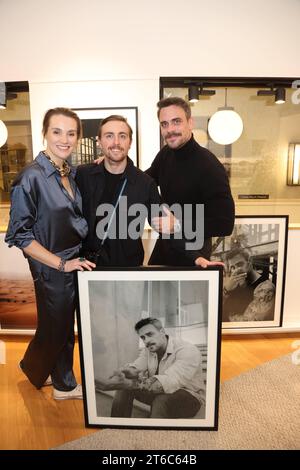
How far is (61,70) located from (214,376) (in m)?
2.33

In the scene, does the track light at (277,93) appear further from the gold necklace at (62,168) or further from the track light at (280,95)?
the gold necklace at (62,168)

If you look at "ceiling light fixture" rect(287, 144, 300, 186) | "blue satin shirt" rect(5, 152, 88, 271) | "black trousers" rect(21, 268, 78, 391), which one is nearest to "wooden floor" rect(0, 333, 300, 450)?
"black trousers" rect(21, 268, 78, 391)

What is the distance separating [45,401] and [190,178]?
156cm

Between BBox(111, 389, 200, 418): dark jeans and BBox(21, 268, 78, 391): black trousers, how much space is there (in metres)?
0.48

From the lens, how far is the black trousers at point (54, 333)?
1.83 meters

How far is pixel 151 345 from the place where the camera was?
1584 mm

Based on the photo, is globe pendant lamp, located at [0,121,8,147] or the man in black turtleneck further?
globe pendant lamp, located at [0,121,8,147]

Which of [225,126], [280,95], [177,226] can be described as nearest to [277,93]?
[280,95]

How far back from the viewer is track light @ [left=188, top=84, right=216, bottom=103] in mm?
2660

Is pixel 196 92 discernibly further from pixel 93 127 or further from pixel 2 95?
pixel 2 95

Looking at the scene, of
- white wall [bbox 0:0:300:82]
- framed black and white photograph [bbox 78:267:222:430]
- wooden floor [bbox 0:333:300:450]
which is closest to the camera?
framed black and white photograph [bbox 78:267:222:430]

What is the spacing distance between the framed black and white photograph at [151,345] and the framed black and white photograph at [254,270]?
1177mm

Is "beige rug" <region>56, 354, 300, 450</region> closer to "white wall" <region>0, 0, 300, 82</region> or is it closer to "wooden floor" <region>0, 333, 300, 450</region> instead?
"wooden floor" <region>0, 333, 300, 450</region>

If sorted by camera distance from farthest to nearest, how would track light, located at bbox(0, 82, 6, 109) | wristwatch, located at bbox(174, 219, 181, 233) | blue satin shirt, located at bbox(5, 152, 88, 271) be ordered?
1. track light, located at bbox(0, 82, 6, 109)
2. wristwatch, located at bbox(174, 219, 181, 233)
3. blue satin shirt, located at bbox(5, 152, 88, 271)
